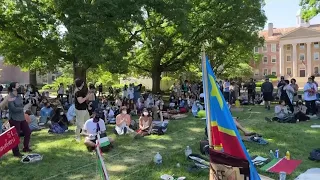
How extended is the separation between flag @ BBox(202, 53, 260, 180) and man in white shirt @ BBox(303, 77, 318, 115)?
10.6 m

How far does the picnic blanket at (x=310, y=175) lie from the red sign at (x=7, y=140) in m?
5.20

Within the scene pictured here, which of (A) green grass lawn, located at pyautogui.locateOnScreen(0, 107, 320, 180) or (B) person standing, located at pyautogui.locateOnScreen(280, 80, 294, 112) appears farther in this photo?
(B) person standing, located at pyautogui.locateOnScreen(280, 80, 294, 112)

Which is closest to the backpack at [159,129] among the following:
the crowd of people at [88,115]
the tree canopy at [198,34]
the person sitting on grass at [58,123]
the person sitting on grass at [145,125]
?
the crowd of people at [88,115]

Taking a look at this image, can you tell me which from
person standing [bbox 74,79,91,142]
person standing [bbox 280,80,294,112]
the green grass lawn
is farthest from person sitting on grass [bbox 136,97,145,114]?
person standing [bbox 74,79,91,142]

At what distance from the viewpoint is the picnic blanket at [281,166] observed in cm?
670

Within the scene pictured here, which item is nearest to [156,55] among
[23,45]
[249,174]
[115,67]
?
[115,67]

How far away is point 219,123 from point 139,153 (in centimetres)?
447

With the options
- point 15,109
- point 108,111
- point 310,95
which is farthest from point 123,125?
point 310,95

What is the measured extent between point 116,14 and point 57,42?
383cm

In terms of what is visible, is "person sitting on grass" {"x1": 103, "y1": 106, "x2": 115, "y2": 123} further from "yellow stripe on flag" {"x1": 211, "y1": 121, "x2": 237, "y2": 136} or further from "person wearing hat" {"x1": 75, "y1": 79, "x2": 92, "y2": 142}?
"yellow stripe on flag" {"x1": 211, "y1": 121, "x2": 237, "y2": 136}

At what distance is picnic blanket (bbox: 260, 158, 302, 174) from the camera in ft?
22.0

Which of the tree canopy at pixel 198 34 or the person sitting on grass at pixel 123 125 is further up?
the tree canopy at pixel 198 34

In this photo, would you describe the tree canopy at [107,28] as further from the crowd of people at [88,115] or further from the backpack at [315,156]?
the backpack at [315,156]

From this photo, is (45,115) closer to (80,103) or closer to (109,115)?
(109,115)
